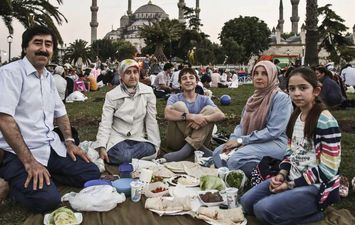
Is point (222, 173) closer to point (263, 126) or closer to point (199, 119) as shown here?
point (263, 126)

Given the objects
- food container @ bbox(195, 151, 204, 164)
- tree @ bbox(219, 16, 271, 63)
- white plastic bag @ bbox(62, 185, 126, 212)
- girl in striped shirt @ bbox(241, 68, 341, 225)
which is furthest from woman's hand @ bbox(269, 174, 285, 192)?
tree @ bbox(219, 16, 271, 63)

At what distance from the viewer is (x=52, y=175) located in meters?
4.18

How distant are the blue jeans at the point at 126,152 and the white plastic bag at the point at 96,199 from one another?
1300 mm

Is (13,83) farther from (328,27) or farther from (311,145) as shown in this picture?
(328,27)

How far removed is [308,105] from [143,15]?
10300 cm

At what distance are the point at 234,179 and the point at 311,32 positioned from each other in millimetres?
9354

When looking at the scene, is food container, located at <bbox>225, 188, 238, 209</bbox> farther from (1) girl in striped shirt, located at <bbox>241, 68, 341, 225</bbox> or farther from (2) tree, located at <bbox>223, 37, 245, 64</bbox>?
(2) tree, located at <bbox>223, 37, 245, 64</bbox>

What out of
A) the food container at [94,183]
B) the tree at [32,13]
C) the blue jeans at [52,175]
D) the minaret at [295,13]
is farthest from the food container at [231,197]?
the minaret at [295,13]

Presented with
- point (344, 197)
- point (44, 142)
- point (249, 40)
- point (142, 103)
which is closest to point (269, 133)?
point (344, 197)

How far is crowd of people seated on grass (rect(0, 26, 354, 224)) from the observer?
3.07 meters

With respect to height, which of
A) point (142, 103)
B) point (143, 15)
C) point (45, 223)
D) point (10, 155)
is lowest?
point (45, 223)

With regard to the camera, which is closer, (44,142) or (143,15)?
(44,142)

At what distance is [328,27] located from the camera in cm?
1762

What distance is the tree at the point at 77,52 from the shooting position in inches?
2156
